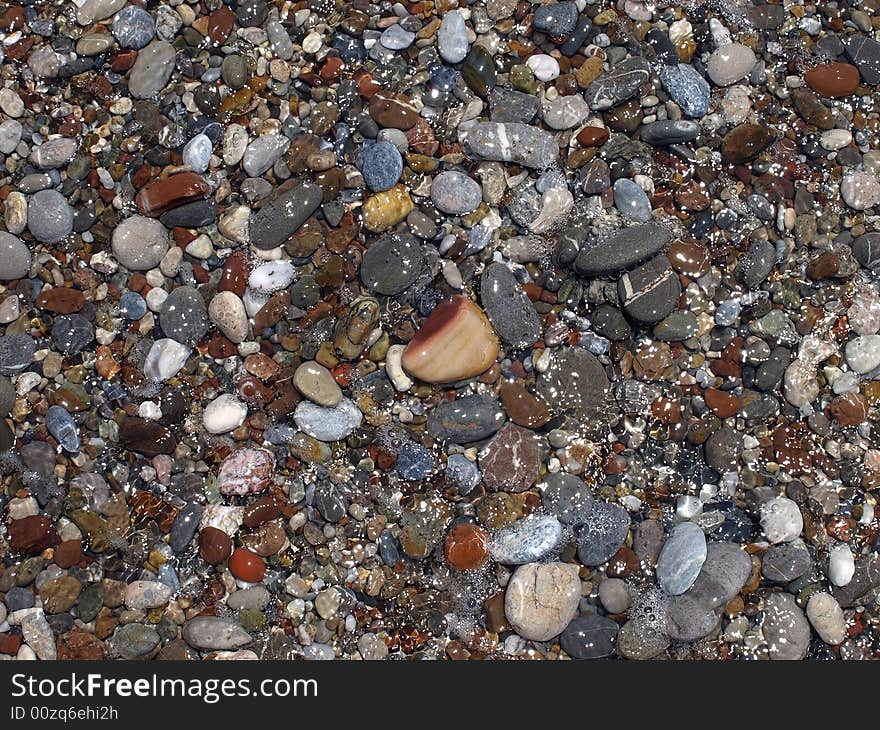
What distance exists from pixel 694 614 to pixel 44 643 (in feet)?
9.58

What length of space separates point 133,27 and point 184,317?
145cm

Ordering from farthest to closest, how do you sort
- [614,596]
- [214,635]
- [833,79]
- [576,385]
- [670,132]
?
1. [833,79]
2. [670,132]
3. [576,385]
4. [614,596]
5. [214,635]

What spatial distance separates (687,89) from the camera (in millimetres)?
3914

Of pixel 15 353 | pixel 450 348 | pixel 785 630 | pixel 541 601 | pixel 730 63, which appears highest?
pixel 730 63

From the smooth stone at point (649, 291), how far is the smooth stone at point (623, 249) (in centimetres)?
6

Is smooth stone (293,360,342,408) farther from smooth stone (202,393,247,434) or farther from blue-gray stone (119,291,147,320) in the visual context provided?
blue-gray stone (119,291,147,320)

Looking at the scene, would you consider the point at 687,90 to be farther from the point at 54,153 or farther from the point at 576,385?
the point at 54,153

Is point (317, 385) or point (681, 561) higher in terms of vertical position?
point (317, 385)

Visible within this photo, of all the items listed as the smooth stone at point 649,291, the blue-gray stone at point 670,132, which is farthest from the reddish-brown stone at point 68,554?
the blue-gray stone at point 670,132

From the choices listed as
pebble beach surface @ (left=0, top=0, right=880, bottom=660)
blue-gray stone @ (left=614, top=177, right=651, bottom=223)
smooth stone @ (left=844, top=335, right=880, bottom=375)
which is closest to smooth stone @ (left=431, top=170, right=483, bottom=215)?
pebble beach surface @ (left=0, top=0, right=880, bottom=660)

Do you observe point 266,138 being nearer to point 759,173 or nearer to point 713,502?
point 759,173

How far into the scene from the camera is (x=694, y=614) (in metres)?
3.62

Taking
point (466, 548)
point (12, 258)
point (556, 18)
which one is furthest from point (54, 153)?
point (466, 548)

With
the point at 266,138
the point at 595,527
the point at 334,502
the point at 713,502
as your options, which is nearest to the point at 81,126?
the point at 266,138
